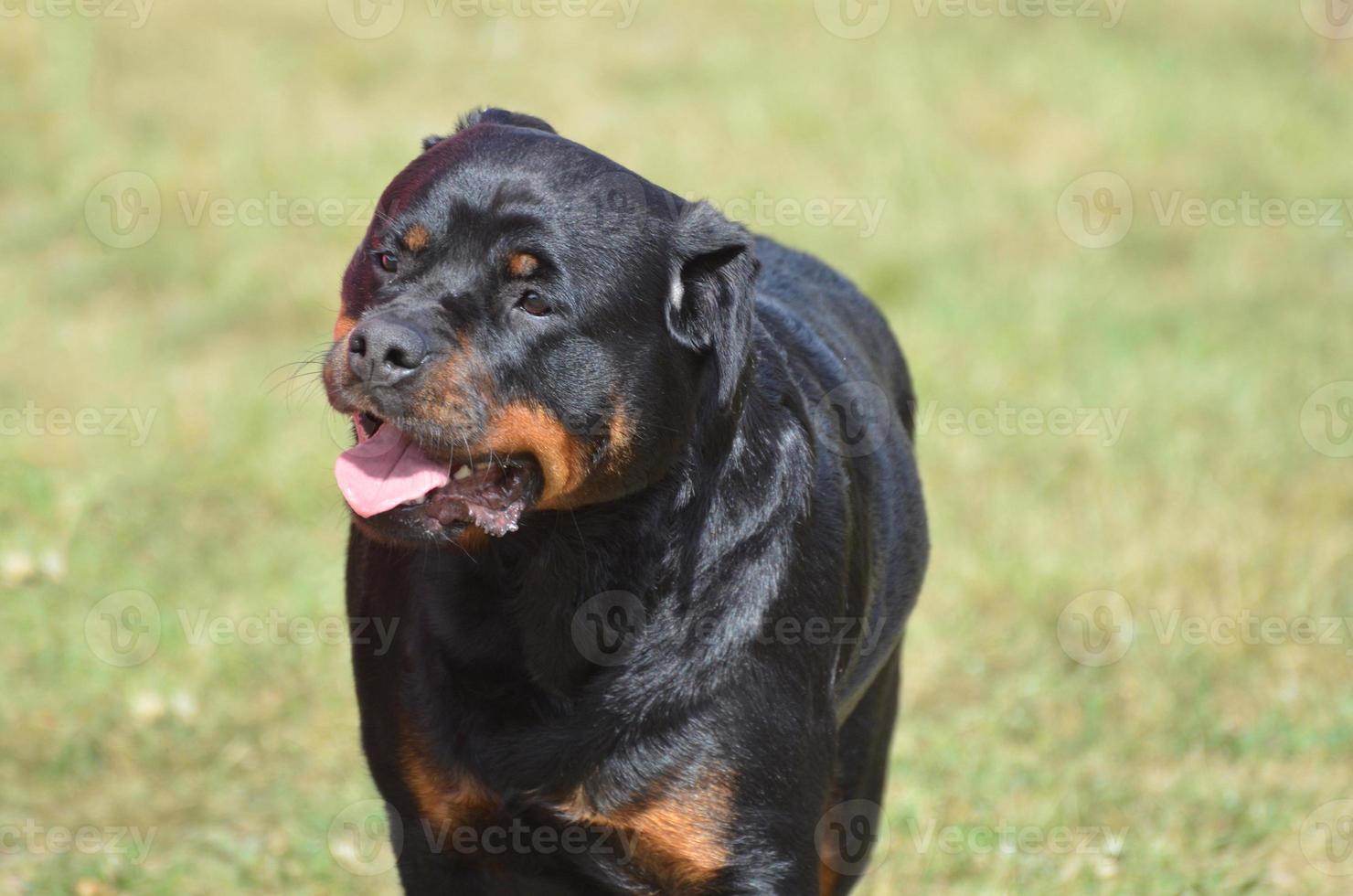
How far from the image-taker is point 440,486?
3.04 m

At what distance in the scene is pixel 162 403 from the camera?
7570 mm

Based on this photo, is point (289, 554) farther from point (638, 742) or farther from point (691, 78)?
point (691, 78)

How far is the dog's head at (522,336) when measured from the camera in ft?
9.82

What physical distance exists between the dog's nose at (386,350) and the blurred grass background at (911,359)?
208cm

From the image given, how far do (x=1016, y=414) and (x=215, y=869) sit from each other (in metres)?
4.68

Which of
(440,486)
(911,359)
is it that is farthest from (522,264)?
(911,359)

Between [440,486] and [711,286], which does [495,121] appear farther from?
[440,486]

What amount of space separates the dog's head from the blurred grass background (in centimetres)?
192

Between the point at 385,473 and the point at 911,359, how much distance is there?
553 centimetres

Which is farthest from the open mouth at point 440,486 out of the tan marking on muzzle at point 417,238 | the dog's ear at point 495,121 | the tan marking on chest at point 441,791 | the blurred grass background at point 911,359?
the blurred grass background at point 911,359

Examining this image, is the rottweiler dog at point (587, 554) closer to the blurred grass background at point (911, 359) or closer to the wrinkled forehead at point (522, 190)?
the wrinkled forehead at point (522, 190)

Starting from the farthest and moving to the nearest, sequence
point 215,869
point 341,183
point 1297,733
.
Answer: point 341,183 < point 1297,733 < point 215,869

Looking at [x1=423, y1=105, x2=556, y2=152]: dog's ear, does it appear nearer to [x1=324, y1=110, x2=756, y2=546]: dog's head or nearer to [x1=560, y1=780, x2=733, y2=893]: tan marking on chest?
[x1=324, y1=110, x2=756, y2=546]: dog's head

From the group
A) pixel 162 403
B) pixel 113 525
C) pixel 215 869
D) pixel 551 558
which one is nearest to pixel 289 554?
pixel 113 525
